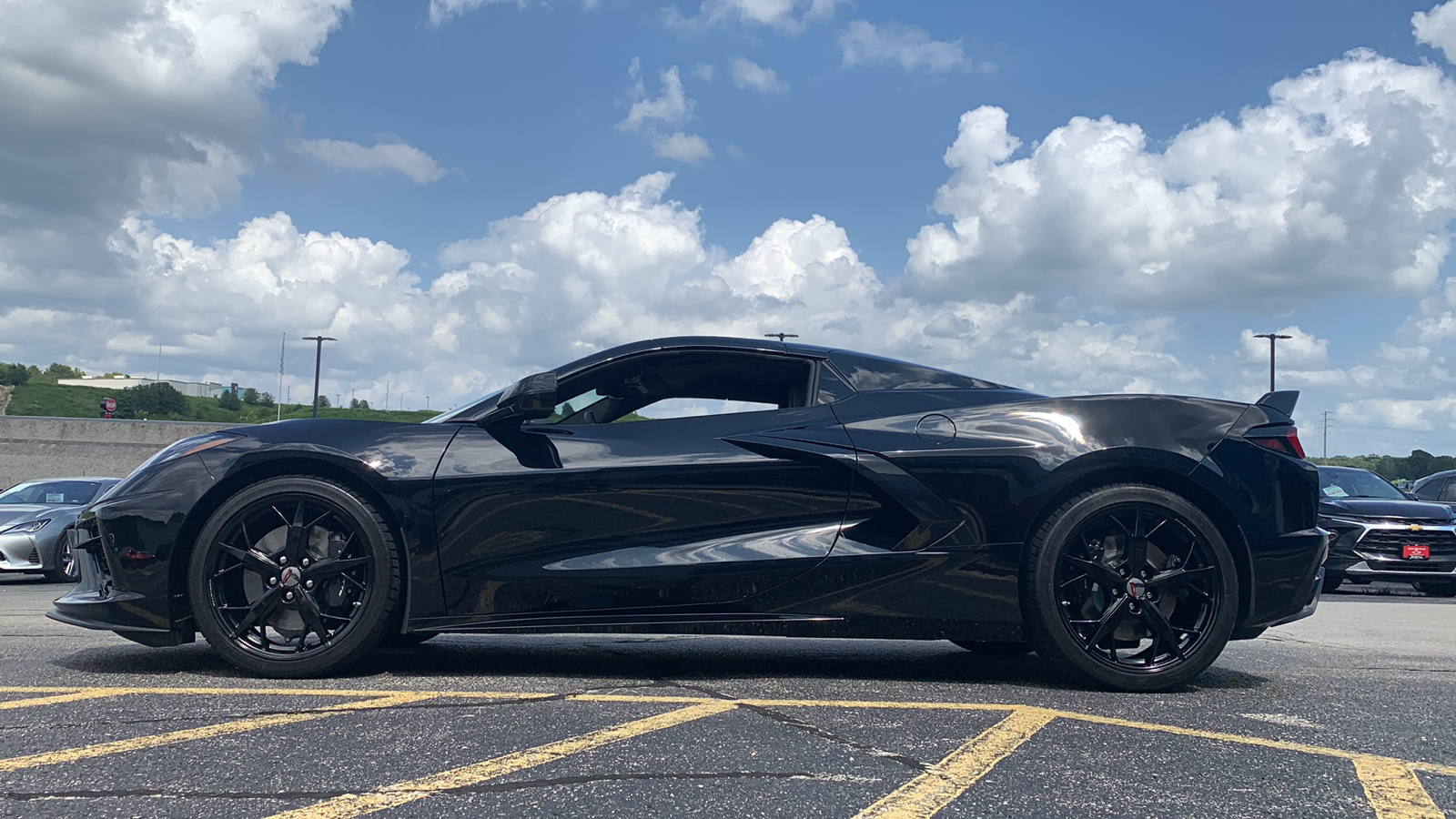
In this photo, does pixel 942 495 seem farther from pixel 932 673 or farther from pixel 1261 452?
pixel 1261 452

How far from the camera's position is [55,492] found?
39.3 ft

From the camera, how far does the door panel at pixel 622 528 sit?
3850 mm

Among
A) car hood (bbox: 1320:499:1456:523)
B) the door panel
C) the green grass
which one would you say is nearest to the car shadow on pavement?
the door panel

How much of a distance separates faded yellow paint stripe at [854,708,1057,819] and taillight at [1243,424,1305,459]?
1413 millimetres

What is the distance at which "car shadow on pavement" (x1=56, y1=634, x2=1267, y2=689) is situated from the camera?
400 centimetres

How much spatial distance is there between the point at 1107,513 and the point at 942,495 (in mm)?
601

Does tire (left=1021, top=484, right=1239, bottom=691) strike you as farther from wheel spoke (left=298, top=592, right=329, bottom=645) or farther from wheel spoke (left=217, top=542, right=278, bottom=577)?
wheel spoke (left=217, top=542, right=278, bottom=577)

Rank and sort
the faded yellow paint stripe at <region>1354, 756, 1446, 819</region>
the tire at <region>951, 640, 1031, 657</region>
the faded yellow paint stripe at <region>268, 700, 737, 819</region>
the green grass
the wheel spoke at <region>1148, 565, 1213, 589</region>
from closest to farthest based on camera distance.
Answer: the faded yellow paint stripe at <region>268, 700, 737, 819</region>
the faded yellow paint stripe at <region>1354, 756, 1446, 819</region>
the wheel spoke at <region>1148, 565, 1213, 589</region>
the tire at <region>951, 640, 1031, 657</region>
the green grass

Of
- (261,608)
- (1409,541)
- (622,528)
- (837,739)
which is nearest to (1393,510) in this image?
(1409,541)

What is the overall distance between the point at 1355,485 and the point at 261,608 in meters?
12.6

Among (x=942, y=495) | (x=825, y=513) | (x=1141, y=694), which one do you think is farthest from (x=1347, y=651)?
(x=825, y=513)

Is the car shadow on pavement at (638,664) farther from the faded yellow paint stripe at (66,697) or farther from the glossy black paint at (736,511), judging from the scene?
the faded yellow paint stripe at (66,697)

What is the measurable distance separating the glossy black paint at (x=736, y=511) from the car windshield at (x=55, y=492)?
9.22 m

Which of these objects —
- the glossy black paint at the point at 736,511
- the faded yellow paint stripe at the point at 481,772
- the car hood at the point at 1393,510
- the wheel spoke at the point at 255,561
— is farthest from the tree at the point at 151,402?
the faded yellow paint stripe at the point at 481,772
